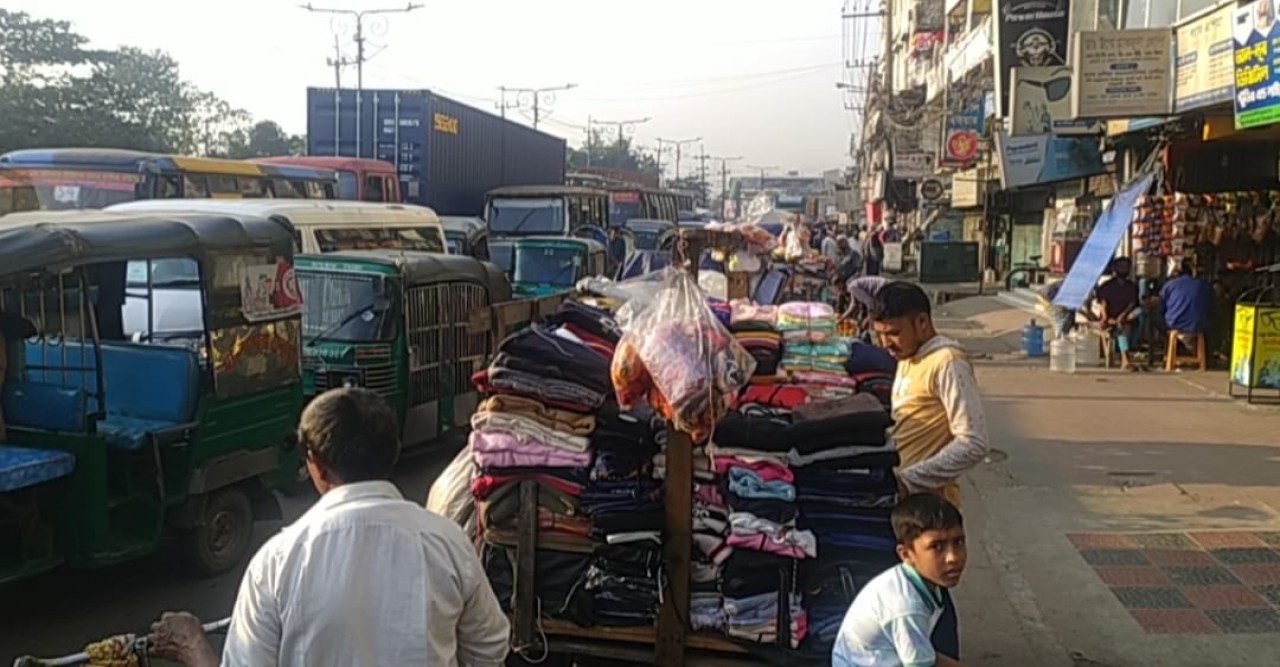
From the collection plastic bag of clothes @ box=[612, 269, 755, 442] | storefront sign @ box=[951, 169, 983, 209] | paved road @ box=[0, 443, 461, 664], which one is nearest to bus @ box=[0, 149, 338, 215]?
paved road @ box=[0, 443, 461, 664]

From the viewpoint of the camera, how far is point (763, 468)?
3936 mm

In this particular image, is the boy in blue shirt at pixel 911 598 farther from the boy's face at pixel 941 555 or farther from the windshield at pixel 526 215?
the windshield at pixel 526 215

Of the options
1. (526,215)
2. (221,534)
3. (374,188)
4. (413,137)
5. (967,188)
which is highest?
(413,137)

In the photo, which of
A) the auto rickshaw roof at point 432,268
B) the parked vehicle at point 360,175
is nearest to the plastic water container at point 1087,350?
the auto rickshaw roof at point 432,268

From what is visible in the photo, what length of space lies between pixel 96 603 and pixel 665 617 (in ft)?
13.5

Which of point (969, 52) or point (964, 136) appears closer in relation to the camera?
point (964, 136)

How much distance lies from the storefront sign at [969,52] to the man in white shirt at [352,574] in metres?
30.8

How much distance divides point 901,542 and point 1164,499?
20.0 ft

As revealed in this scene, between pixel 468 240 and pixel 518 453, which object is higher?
pixel 468 240

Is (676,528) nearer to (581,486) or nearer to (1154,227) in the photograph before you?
(581,486)

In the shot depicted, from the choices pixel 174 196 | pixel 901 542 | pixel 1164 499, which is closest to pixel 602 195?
pixel 174 196

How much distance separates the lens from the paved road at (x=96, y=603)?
19.6ft

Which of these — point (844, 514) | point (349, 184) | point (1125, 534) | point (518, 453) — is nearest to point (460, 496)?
point (518, 453)

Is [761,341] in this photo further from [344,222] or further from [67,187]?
[67,187]
